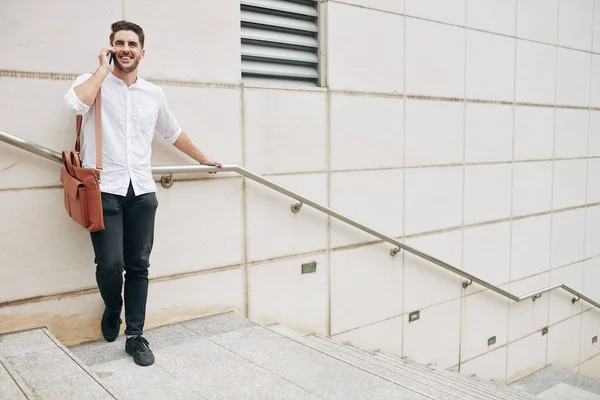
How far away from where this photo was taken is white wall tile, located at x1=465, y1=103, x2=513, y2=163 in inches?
224

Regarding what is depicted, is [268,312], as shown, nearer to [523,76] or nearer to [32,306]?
[32,306]

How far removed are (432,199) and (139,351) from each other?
328cm

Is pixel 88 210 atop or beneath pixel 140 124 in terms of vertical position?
beneath

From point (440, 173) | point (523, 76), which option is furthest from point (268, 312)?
point (523, 76)

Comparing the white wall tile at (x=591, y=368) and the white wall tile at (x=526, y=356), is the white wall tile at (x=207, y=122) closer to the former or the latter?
the white wall tile at (x=526, y=356)

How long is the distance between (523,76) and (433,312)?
283 centimetres

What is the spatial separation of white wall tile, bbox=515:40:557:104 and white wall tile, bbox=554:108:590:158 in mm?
353

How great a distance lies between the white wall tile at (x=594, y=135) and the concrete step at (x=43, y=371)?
6802 mm

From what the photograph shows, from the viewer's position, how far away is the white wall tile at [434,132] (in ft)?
16.8

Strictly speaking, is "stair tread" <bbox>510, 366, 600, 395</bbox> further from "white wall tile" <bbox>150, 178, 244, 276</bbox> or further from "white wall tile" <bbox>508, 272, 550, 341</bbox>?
"white wall tile" <bbox>150, 178, 244, 276</bbox>

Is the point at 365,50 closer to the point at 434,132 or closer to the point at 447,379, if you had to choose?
the point at 434,132

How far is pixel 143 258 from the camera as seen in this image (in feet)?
10.4

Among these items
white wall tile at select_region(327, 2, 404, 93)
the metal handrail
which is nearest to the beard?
the metal handrail

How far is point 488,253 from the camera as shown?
6.02 metres
